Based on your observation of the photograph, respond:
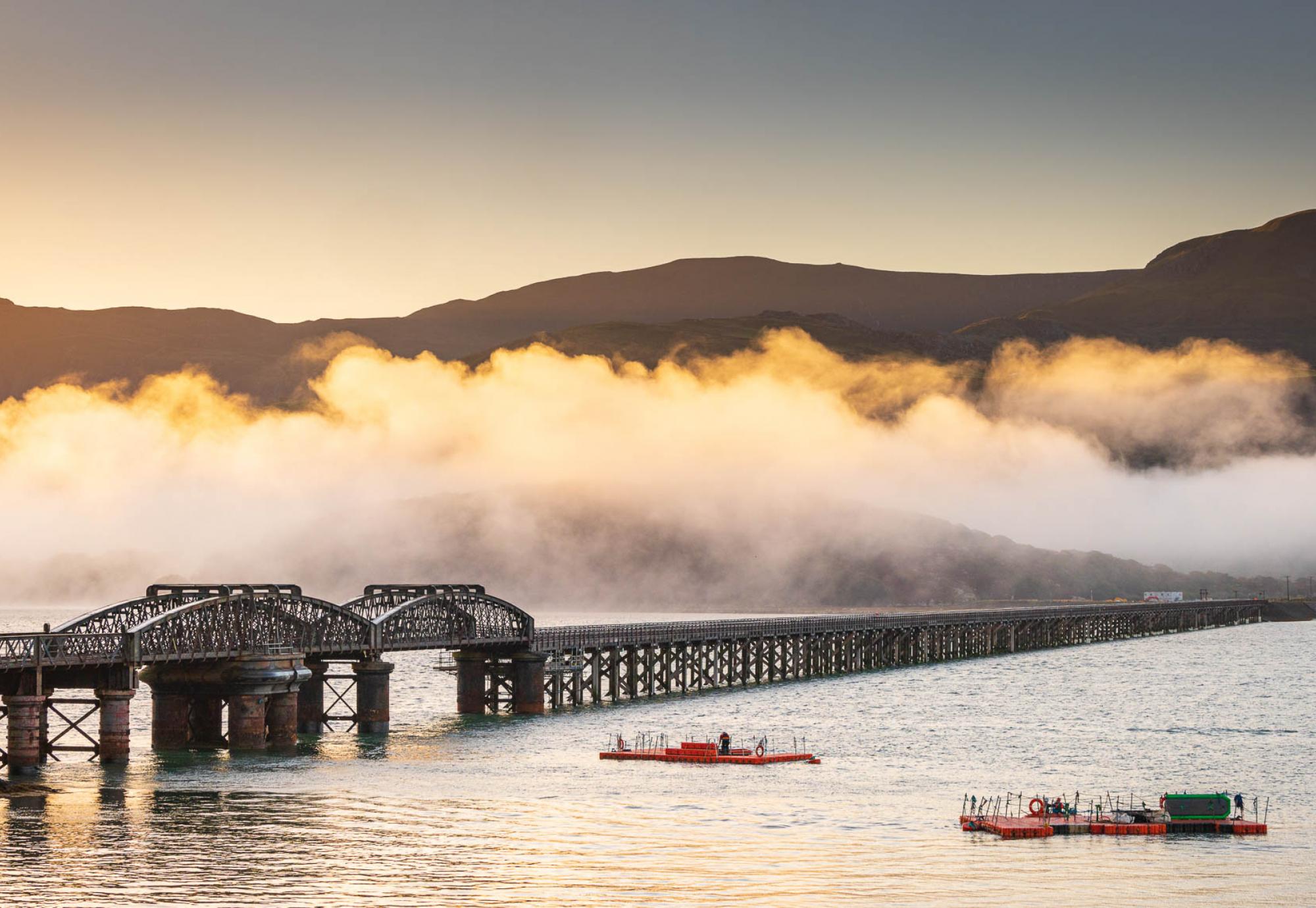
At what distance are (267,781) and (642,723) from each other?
141ft

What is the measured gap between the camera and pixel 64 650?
3307 inches

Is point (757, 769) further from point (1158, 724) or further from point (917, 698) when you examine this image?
point (917, 698)

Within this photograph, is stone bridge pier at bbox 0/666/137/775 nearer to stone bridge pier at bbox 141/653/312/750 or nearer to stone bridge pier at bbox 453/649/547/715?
stone bridge pier at bbox 141/653/312/750

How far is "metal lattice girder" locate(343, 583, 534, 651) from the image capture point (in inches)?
4670

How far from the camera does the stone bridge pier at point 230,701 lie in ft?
315

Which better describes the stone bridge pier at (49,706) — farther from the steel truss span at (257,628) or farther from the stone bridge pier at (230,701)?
the stone bridge pier at (230,701)

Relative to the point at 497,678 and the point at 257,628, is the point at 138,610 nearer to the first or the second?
the point at 257,628

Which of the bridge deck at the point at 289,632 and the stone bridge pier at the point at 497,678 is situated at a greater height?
the bridge deck at the point at 289,632

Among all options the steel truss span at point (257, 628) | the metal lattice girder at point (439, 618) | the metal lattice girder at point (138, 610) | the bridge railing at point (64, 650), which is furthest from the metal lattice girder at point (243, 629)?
the metal lattice girder at point (439, 618)

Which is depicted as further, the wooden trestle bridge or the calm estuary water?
the wooden trestle bridge

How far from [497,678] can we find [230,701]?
124ft

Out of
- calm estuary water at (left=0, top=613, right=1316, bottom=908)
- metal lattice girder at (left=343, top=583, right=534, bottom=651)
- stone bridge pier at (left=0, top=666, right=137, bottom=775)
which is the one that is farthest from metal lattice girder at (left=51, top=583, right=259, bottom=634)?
metal lattice girder at (left=343, top=583, right=534, bottom=651)

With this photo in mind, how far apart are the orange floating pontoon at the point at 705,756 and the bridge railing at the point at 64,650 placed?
27073 mm

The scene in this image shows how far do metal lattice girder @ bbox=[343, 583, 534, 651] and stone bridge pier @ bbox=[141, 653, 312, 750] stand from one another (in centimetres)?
1584
